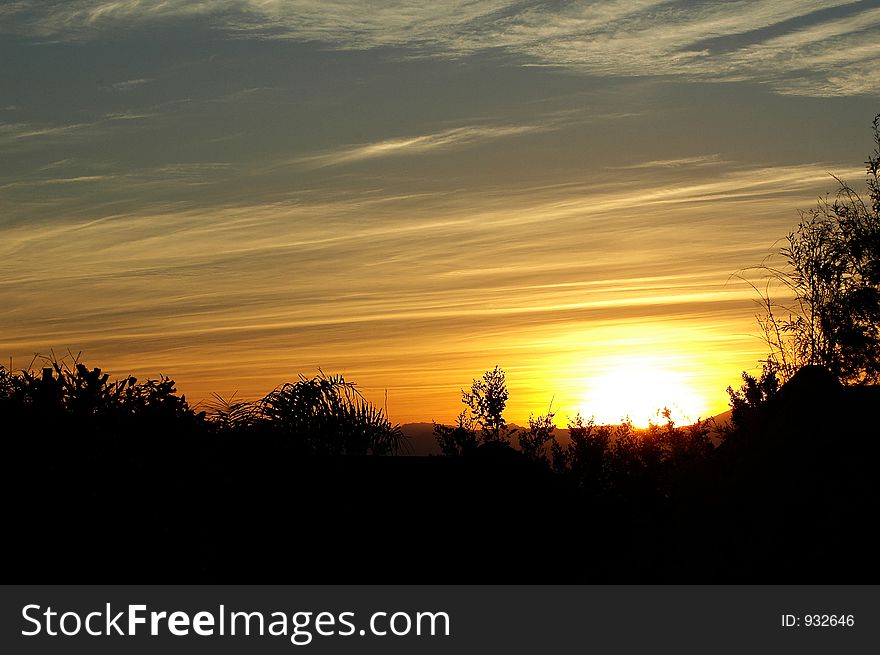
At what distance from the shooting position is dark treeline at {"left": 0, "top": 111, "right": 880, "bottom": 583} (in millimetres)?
11281

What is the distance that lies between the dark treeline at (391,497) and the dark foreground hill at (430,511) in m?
0.03

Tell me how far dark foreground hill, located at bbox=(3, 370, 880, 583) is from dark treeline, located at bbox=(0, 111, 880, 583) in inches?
1.1

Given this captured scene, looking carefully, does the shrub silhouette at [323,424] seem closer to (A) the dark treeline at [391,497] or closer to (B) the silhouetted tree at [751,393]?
(A) the dark treeline at [391,497]

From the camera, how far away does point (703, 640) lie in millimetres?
15000

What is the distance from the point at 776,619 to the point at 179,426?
9.27 m

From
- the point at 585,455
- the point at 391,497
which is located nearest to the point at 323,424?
the point at 391,497

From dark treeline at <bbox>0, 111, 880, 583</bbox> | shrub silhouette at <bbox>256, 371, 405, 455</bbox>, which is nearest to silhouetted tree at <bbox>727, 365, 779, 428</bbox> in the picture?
dark treeline at <bbox>0, 111, 880, 583</bbox>

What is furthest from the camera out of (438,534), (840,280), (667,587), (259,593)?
(840,280)

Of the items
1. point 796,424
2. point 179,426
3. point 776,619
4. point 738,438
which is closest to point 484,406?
point 738,438

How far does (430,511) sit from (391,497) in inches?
31.6

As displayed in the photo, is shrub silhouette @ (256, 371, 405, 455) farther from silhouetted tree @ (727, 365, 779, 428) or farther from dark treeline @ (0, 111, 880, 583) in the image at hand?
silhouetted tree @ (727, 365, 779, 428)

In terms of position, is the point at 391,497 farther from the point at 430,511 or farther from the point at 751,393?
the point at 751,393

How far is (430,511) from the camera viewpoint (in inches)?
698

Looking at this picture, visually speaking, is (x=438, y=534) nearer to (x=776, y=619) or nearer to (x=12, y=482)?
(x=776, y=619)
